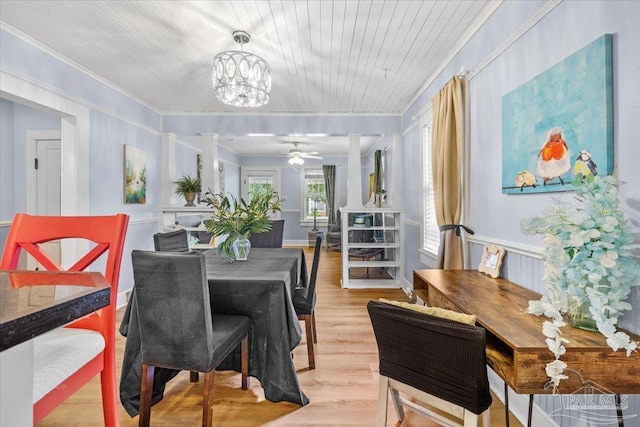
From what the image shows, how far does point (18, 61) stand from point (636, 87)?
162 inches

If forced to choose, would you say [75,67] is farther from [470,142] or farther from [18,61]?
[470,142]

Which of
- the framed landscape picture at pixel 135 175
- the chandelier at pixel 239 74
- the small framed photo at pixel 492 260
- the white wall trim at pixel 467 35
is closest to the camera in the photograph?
the small framed photo at pixel 492 260

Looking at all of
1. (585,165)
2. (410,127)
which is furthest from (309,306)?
(410,127)

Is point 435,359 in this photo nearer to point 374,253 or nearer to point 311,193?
point 374,253

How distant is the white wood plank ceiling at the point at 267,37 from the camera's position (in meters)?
2.34

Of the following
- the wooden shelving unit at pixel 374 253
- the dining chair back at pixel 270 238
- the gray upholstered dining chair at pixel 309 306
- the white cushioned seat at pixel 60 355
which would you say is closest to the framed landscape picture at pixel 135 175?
the dining chair back at pixel 270 238

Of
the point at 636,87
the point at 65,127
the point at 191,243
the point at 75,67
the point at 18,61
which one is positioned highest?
the point at 75,67

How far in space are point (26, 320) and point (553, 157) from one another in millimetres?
2037

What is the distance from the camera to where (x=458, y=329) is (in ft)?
3.83

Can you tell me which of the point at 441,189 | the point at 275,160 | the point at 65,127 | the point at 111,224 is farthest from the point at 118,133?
the point at 275,160

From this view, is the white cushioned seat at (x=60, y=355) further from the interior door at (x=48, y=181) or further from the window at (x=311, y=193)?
the window at (x=311, y=193)

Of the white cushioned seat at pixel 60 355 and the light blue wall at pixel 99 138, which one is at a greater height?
the light blue wall at pixel 99 138

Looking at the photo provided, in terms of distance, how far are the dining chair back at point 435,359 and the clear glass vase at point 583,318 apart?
0.42m

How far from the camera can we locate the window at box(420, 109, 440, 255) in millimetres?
3688
